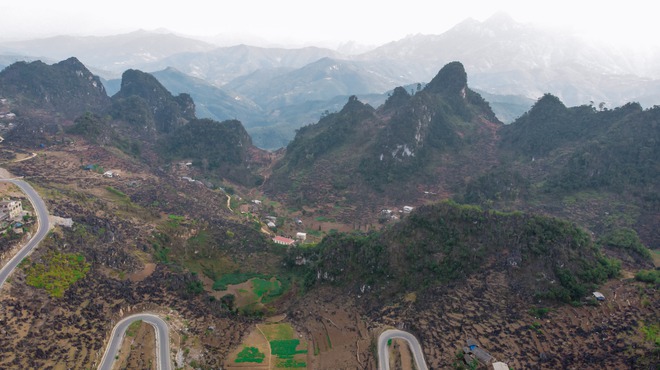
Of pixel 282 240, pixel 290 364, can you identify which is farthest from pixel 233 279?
pixel 290 364

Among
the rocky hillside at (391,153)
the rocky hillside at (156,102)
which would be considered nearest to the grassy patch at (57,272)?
the rocky hillside at (391,153)

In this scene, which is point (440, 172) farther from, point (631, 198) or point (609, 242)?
point (609, 242)

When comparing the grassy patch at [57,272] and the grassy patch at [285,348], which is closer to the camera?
the grassy patch at [57,272]

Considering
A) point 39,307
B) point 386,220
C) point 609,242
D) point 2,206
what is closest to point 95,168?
point 2,206

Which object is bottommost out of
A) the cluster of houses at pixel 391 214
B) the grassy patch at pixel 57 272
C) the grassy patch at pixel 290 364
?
the cluster of houses at pixel 391 214

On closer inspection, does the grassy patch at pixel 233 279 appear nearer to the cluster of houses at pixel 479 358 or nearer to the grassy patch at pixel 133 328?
the grassy patch at pixel 133 328
